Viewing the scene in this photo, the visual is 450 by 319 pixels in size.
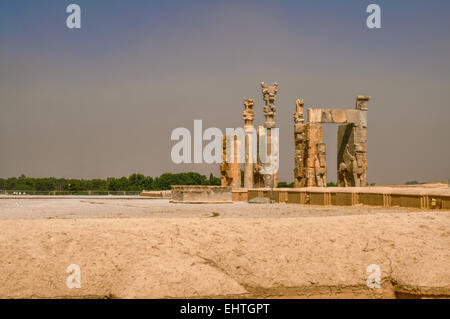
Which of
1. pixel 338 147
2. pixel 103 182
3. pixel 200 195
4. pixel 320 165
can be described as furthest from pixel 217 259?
pixel 103 182

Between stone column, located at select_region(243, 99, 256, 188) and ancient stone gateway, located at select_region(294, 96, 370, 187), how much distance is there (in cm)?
498

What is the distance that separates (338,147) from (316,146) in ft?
12.5

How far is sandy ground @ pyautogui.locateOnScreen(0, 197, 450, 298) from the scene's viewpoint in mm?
9078

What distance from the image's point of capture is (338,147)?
3706 cm

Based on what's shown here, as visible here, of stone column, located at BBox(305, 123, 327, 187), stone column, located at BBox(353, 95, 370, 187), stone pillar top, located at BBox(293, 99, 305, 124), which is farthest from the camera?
stone pillar top, located at BBox(293, 99, 305, 124)

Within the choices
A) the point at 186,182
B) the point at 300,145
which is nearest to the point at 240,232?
the point at 300,145

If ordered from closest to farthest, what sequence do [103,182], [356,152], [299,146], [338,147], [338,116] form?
[338,116] → [356,152] → [299,146] → [338,147] → [103,182]

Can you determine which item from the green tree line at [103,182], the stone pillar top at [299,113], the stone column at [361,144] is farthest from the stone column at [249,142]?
the green tree line at [103,182]

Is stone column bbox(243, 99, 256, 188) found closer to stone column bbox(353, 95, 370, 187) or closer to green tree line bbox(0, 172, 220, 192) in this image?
stone column bbox(353, 95, 370, 187)

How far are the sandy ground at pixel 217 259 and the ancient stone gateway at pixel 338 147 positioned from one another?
892 inches

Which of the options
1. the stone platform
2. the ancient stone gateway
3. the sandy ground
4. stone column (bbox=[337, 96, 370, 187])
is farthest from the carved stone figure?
A: the sandy ground

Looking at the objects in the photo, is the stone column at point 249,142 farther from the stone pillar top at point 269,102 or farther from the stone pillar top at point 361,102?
the stone pillar top at point 361,102

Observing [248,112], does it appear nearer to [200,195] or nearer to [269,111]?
[269,111]
